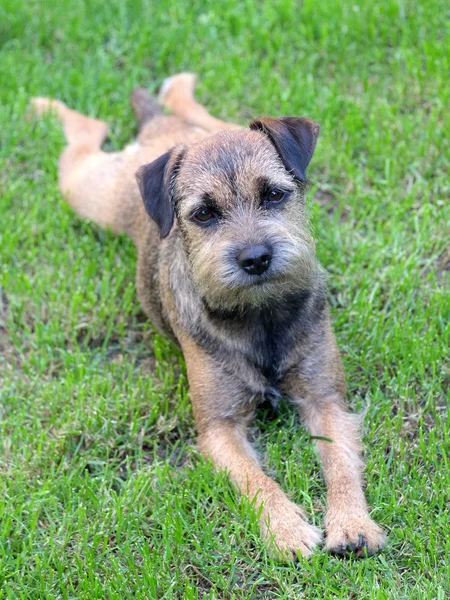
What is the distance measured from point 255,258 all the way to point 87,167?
3048 mm

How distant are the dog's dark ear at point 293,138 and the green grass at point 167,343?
1229 mm

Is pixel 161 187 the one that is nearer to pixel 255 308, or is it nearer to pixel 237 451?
pixel 255 308

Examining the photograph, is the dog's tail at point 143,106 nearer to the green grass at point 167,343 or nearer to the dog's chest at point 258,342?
the green grass at point 167,343

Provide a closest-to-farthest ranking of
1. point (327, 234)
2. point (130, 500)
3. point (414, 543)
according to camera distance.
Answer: point (414, 543)
point (130, 500)
point (327, 234)

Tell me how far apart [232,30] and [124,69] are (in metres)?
1.07

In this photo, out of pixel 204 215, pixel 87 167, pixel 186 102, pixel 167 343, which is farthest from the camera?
pixel 186 102

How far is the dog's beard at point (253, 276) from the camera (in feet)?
13.9

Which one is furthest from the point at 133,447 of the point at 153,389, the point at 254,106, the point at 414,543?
the point at 254,106

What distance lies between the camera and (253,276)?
4238 mm

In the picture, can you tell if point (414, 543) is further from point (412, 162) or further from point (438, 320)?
point (412, 162)

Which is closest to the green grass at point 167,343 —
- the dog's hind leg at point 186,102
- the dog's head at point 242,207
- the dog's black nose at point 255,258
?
the dog's hind leg at point 186,102

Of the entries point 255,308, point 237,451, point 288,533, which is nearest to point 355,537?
point 288,533

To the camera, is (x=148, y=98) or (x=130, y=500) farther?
(x=148, y=98)

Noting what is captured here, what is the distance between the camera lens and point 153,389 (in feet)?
17.1
